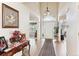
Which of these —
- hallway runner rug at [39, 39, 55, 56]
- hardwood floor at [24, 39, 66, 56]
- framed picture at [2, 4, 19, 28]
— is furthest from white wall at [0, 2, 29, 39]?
hallway runner rug at [39, 39, 55, 56]

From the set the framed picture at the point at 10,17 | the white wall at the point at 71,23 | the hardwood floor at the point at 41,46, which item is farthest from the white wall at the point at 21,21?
the white wall at the point at 71,23

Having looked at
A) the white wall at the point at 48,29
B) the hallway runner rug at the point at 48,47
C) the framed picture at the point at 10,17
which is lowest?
the hallway runner rug at the point at 48,47

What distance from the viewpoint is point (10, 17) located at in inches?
80.6

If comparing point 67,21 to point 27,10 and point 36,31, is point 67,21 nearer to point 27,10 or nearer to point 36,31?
point 36,31

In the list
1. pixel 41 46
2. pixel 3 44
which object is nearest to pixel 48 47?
pixel 41 46

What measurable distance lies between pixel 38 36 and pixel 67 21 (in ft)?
1.80

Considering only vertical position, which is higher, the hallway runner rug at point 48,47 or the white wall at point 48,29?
the white wall at point 48,29

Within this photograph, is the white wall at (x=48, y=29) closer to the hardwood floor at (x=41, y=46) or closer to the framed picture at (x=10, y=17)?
the hardwood floor at (x=41, y=46)

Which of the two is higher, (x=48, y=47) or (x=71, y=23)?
(x=71, y=23)

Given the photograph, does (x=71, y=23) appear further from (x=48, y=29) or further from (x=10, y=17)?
(x=10, y=17)

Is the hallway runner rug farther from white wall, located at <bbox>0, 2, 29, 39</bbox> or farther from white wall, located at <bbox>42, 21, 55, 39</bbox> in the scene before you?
white wall, located at <bbox>0, 2, 29, 39</bbox>

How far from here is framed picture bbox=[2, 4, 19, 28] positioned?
2002 mm

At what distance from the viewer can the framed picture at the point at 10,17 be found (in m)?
2.00

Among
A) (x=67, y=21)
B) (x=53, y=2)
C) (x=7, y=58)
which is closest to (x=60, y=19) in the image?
(x=67, y=21)
